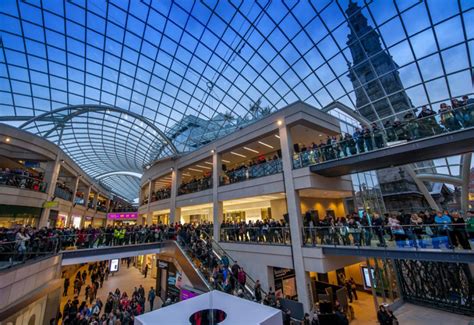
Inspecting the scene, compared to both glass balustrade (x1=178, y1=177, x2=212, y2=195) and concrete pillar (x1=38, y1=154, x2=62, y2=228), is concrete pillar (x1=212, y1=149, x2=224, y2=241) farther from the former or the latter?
concrete pillar (x1=38, y1=154, x2=62, y2=228)

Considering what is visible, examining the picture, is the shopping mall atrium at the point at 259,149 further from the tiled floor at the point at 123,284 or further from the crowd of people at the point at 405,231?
the tiled floor at the point at 123,284

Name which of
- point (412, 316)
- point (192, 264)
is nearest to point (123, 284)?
point (192, 264)

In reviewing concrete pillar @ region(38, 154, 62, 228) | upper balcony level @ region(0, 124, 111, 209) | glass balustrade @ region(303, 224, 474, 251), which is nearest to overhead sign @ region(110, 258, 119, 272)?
upper balcony level @ region(0, 124, 111, 209)

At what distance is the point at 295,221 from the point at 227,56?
1654 centimetres

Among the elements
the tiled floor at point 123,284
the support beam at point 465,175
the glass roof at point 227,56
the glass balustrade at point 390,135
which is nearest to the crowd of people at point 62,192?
the glass roof at point 227,56

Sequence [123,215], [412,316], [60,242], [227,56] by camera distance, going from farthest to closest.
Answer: [123,215], [227,56], [60,242], [412,316]

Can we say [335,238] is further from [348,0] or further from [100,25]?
[100,25]

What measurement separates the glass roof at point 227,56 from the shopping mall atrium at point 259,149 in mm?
123

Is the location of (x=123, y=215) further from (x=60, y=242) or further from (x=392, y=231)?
(x=392, y=231)

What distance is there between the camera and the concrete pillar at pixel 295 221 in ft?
39.0

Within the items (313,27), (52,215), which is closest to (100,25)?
(313,27)

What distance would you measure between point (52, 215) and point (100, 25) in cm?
1931

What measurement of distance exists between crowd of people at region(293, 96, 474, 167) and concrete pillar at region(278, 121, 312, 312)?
0.98 m

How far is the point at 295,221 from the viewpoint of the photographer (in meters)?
12.9
